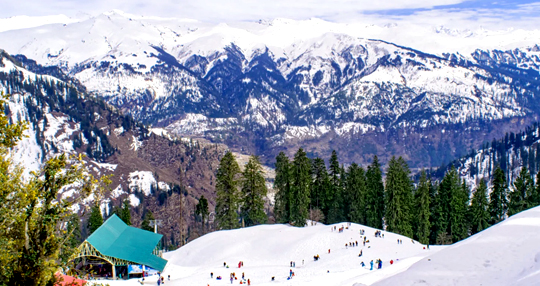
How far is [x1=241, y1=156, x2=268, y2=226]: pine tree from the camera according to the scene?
88.1 metres

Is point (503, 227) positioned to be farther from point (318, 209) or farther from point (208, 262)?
point (318, 209)

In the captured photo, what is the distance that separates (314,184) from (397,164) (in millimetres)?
19412

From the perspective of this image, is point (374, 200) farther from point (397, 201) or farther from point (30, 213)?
point (30, 213)

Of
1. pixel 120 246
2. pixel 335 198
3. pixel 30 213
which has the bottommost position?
Answer: pixel 335 198

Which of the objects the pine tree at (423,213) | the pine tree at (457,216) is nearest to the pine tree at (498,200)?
the pine tree at (457,216)

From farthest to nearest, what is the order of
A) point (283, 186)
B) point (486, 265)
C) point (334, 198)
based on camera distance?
point (334, 198) → point (283, 186) → point (486, 265)

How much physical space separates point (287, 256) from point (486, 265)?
37951mm

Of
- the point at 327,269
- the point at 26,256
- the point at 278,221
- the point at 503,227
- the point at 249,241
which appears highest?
the point at 26,256

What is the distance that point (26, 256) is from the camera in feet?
63.0

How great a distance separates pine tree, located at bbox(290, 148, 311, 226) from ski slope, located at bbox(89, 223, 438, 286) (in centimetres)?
397

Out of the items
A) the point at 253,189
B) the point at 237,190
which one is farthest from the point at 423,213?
the point at 237,190

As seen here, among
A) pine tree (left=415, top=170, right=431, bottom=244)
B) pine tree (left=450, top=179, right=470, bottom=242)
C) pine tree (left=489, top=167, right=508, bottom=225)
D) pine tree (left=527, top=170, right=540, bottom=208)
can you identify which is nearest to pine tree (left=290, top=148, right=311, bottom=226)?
pine tree (left=415, top=170, right=431, bottom=244)

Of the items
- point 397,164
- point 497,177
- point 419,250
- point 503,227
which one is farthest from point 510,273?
point 497,177

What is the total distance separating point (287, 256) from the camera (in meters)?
72.3
